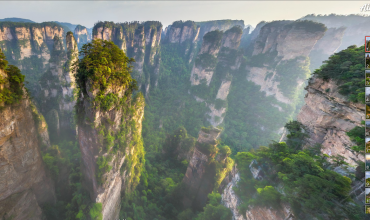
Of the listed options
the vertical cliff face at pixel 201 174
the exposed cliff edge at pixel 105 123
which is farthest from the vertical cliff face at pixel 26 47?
the vertical cliff face at pixel 201 174

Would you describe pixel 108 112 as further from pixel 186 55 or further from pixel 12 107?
pixel 186 55

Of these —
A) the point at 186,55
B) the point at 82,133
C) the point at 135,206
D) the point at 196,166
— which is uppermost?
the point at 186,55

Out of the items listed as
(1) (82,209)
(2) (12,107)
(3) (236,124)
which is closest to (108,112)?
(2) (12,107)

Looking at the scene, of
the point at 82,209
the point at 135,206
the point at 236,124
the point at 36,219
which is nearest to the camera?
the point at 36,219

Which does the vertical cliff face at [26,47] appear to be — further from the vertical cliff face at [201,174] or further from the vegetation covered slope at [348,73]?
the vegetation covered slope at [348,73]

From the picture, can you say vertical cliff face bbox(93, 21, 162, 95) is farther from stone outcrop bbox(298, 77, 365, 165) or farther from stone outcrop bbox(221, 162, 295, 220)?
stone outcrop bbox(298, 77, 365, 165)

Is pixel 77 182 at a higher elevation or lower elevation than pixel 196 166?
lower

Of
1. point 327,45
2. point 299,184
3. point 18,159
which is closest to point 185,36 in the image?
point 327,45
